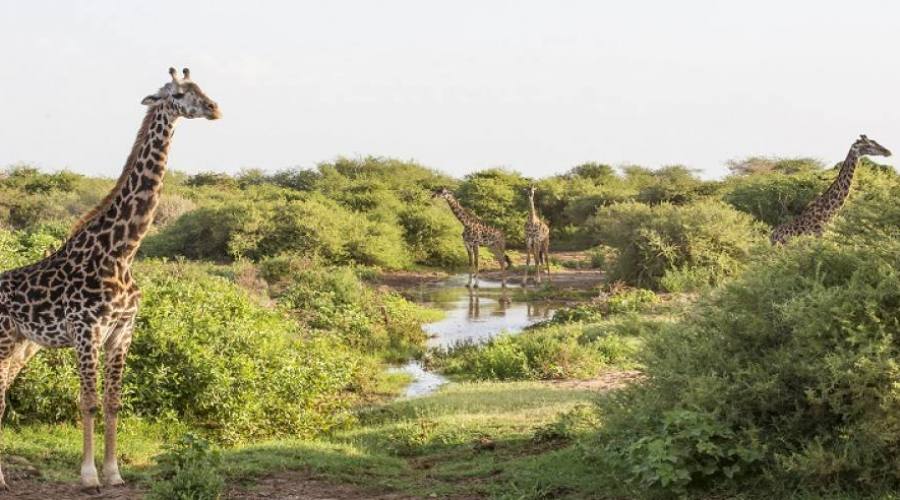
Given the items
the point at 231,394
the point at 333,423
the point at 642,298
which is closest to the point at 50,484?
the point at 231,394

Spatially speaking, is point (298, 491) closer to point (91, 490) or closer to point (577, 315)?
point (91, 490)

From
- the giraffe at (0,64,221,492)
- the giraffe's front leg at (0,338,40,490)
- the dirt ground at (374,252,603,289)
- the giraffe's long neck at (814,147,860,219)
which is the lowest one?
the dirt ground at (374,252,603,289)

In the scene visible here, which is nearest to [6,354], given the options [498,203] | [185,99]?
[185,99]

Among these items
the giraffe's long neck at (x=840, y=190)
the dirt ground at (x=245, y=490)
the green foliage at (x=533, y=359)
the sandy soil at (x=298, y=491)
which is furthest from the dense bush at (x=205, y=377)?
the giraffe's long neck at (x=840, y=190)

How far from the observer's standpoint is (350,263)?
29297 millimetres

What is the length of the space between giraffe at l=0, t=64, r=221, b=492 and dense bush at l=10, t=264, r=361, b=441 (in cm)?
192

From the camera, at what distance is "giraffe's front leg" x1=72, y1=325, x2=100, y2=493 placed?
25.6 ft

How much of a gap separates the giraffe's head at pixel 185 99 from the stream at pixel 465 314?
672 cm

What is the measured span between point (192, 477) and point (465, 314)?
16.2 metres

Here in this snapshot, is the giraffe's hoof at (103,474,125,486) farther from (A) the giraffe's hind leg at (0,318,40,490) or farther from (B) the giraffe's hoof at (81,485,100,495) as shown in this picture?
(A) the giraffe's hind leg at (0,318,40,490)

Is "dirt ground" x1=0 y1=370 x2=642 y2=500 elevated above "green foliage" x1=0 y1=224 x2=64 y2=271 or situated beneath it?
situated beneath

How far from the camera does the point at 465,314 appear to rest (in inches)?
911

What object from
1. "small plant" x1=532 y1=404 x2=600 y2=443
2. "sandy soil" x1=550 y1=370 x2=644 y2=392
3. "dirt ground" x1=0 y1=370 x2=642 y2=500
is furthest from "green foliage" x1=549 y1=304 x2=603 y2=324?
"dirt ground" x1=0 y1=370 x2=642 y2=500

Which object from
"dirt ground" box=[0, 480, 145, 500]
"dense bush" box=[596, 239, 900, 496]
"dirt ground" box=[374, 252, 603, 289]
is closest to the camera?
"dense bush" box=[596, 239, 900, 496]
